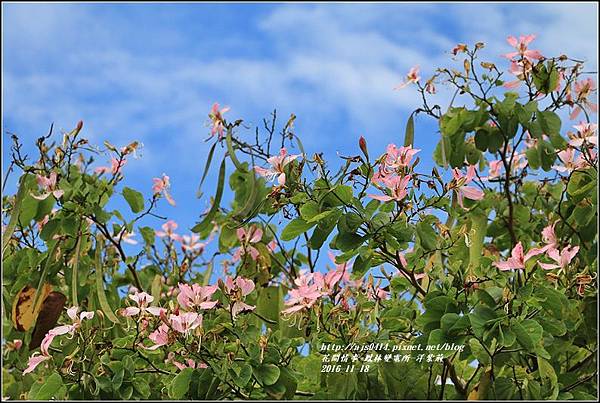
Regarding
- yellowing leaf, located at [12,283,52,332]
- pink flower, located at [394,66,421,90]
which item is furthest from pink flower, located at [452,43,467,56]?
yellowing leaf, located at [12,283,52,332]

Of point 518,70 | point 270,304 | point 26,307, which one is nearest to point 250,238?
point 270,304

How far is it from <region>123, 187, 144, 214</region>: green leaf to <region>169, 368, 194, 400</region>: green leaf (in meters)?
0.81

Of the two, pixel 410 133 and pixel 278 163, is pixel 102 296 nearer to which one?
pixel 278 163

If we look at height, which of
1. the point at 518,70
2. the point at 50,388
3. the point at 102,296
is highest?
the point at 518,70

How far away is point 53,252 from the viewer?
206 centimetres

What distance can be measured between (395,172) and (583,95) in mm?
887

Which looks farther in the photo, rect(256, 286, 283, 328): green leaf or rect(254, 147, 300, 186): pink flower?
rect(256, 286, 283, 328): green leaf

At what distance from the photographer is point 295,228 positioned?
5.03 ft

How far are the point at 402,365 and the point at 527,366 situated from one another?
0.44 meters

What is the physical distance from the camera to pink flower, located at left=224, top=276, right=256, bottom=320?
1.67 m

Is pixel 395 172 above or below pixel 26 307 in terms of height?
above

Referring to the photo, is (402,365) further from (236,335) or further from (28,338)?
(28,338)

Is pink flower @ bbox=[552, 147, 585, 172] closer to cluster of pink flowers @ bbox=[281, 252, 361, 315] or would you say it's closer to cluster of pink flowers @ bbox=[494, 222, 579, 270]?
cluster of pink flowers @ bbox=[494, 222, 579, 270]

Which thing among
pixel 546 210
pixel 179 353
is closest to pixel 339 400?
pixel 179 353
